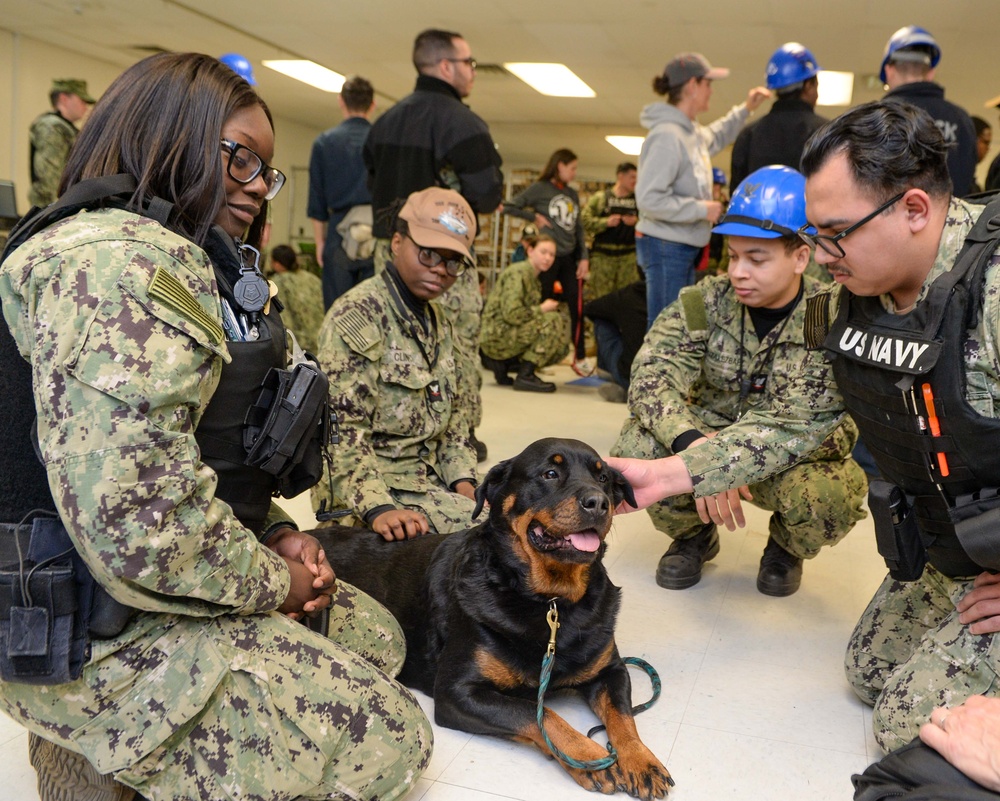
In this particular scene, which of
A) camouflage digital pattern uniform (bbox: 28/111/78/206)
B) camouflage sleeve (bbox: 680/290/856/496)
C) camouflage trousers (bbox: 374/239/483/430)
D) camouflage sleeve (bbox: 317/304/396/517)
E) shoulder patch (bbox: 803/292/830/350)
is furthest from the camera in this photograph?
camouflage digital pattern uniform (bbox: 28/111/78/206)

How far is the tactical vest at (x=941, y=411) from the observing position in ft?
6.28

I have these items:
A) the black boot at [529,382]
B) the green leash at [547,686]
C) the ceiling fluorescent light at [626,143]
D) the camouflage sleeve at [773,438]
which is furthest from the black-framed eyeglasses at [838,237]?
the ceiling fluorescent light at [626,143]

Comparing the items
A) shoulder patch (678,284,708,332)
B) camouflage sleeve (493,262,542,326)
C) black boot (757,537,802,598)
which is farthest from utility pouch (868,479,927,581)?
camouflage sleeve (493,262,542,326)

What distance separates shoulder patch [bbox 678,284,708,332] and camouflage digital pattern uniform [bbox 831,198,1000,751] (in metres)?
0.83

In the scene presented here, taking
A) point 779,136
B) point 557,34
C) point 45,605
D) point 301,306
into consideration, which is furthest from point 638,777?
point 557,34

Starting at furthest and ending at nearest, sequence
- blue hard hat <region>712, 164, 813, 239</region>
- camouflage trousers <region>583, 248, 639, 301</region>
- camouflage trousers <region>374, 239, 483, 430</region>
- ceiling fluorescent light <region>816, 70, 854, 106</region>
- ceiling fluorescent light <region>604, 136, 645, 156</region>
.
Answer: ceiling fluorescent light <region>604, 136, 645, 156</region> → camouflage trousers <region>583, 248, 639, 301</region> → ceiling fluorescent light <region>816, 70, 854, 106</region> → camouflage trousers <region>374, 239, 483, 430</region> → blue hard hat <region>712, 164, 813, 239</region>

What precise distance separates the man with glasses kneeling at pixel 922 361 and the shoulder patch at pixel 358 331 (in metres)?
1.45

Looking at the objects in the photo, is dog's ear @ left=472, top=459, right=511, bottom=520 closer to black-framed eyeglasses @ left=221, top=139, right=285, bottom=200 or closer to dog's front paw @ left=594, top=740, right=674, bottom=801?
dog's front paw @ left=594, top=740, right=674, bottom=801

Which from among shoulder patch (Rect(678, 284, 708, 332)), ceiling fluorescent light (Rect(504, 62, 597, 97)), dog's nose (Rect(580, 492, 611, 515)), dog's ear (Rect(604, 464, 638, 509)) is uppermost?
ceiling fluorescent light (Rect(504, 62, 597, 97))

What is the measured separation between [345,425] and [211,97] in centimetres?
144

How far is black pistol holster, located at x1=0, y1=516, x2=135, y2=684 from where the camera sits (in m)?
1.45

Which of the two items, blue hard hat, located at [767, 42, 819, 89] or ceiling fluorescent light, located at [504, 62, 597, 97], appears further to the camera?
ceiling fluorescent light, located at [504, 62, 597, 97]

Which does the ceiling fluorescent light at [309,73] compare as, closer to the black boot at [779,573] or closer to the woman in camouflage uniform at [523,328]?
the woman in camouflage uniform at [523,328]

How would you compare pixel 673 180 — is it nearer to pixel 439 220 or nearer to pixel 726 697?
pixel 439 220
